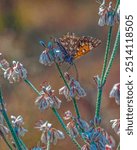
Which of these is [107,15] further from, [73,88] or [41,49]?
[41,49]

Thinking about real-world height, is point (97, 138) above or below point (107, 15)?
below

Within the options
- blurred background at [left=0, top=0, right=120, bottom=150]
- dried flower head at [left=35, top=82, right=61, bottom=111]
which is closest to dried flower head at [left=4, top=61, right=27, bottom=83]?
dried flower head at [left=35, top=82, right=61, bottom=111]

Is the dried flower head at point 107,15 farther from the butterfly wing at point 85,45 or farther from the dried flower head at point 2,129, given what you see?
the dried flower head at point 2,129

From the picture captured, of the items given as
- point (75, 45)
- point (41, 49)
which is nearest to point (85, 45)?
point (75, 45)

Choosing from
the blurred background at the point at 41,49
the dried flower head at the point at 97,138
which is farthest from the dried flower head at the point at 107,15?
the blurred background at the point at 41,49

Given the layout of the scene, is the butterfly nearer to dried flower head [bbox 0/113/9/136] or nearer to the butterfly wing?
the butterfly wing

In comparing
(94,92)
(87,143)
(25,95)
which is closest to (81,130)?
(87,143)
